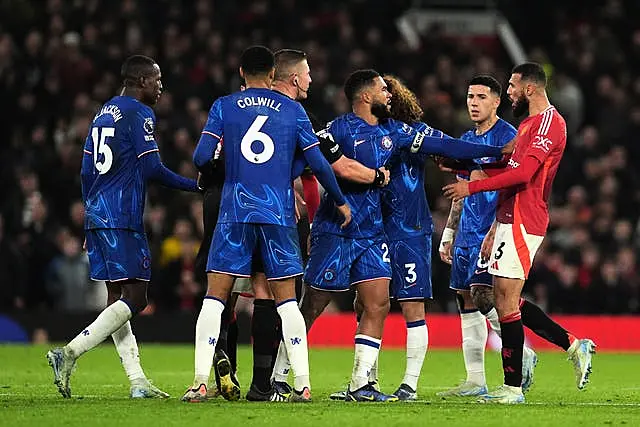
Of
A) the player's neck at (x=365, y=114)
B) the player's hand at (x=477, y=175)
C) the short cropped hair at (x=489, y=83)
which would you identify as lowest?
the player's hand at (x=477, y=175)

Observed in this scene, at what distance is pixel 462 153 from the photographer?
1087cm

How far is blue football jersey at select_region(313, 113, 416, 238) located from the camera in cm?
1080

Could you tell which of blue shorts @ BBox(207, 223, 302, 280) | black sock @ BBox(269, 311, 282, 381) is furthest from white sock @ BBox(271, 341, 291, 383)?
blue shorts @ BBox(207, 223, 302, 280)

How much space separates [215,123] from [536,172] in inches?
92.9

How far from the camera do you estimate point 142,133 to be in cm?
1086

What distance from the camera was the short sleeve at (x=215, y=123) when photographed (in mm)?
10039

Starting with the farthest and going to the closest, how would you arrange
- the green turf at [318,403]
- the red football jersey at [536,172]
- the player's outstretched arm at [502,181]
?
1. the red football jersey at [536,172]
2. the player's outstretched arm at [502,181]
3. the green turf at [318,403]

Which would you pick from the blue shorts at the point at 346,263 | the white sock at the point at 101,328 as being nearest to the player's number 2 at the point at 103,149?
the white sock at the point at 101,328

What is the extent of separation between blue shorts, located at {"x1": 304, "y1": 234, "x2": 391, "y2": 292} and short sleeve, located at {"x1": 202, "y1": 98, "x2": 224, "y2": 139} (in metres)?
1.27

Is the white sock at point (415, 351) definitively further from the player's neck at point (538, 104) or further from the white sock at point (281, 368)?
the player's neck at point (538, 104)

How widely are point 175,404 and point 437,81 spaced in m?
13.8

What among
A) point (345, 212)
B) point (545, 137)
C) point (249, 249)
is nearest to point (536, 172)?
point (545, 137)

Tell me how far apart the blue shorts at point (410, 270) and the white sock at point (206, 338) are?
68.2 inches

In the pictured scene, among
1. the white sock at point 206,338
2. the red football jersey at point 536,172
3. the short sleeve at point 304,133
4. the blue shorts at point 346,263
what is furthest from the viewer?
the blue shorts at point 346,263
